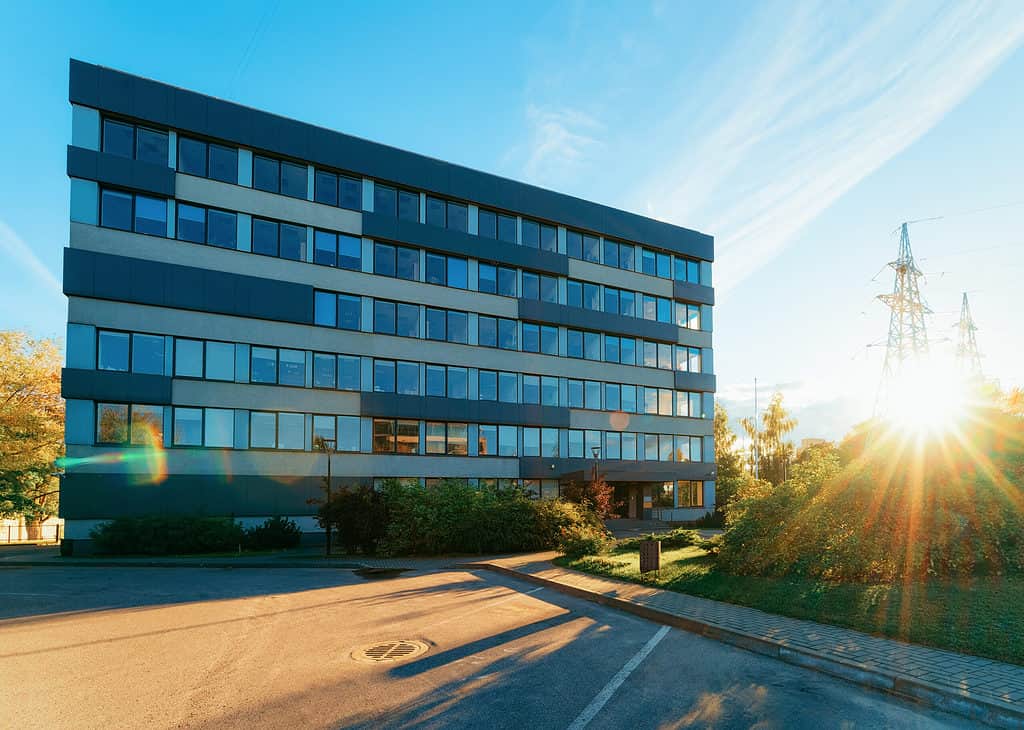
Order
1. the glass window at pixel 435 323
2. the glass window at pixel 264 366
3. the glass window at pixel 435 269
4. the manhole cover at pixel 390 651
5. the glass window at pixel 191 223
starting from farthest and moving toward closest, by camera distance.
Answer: the glass window at pixel 435 269, the glass window at pixel 435 323, the glass window at pixel 264 366, the glass window at pixel 191 223, the manhole cover at pixel 390 651

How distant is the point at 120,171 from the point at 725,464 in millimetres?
50411

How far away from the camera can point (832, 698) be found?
6.67 meters

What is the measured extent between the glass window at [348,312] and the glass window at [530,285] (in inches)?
406

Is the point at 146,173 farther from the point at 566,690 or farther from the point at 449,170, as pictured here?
the point at 566,690

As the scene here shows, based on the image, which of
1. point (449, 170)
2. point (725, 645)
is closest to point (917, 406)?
point (725, 645)

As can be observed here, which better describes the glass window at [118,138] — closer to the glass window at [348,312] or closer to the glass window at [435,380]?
the glass window at [348,312]

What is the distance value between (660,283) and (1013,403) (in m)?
29.2

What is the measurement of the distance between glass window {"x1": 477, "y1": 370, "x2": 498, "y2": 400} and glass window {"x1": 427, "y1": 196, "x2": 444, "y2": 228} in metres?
8.69

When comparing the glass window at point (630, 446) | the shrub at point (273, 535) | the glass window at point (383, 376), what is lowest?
the shrub at point (273, 535)

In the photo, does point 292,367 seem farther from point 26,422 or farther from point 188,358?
point 26,422

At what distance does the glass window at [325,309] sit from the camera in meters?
31.3

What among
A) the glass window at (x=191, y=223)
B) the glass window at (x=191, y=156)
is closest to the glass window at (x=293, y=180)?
the glass window at (x=191, y=156)

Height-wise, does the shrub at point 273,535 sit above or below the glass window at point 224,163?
below

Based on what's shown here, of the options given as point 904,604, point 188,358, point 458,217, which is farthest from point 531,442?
point 904,604
